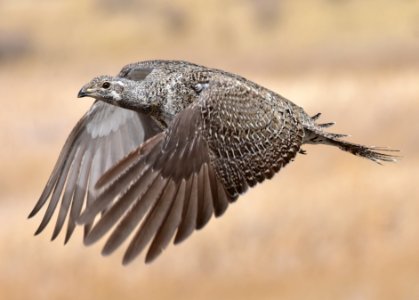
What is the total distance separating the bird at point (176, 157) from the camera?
6.81 metres

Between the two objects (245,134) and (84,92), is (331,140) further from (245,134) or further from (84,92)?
(84,92)

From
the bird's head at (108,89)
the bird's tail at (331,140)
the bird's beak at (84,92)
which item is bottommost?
the bird's beak at (84,92)

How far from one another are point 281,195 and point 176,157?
33.8 feet

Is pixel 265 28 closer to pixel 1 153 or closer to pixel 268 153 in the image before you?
pixel 1 153

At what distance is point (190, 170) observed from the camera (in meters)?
7.35

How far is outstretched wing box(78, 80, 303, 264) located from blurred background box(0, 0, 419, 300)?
765 centimetres

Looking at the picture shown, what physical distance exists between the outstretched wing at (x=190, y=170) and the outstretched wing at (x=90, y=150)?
172cm

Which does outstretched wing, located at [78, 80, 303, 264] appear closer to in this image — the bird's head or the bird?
the bird

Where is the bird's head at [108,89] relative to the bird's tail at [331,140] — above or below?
below

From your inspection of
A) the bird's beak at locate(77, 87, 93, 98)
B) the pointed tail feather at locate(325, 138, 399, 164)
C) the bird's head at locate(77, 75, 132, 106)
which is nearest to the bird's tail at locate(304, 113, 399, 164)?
the pointed tail feather at locate(325, 138, 399, 164)

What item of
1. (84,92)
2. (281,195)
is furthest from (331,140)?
(281,195)

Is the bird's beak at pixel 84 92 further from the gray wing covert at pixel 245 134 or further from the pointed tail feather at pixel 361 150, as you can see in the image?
the pointed tail feather at pixel 361 150

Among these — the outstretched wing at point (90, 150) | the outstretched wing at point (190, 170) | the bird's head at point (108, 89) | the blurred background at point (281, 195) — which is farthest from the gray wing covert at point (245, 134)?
the blurred background at point (281, 195)

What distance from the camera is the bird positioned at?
6.81 m
